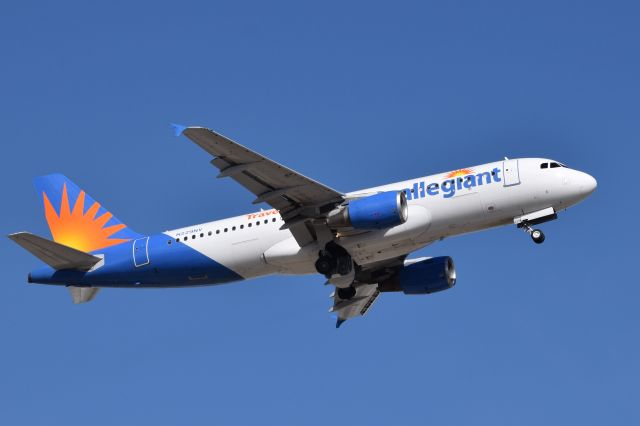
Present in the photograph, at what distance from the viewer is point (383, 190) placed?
46.4 meters

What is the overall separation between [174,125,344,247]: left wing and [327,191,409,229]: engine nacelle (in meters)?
0.99

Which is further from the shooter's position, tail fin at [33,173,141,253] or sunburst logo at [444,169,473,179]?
tail fin at [33,173,141,253]

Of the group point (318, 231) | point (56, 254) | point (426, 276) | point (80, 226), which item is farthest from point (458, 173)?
point (80, 226)

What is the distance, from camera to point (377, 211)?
145ft

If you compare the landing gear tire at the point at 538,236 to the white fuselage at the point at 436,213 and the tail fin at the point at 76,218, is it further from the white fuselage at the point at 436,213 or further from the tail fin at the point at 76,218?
the tail fin at the point at 76,218

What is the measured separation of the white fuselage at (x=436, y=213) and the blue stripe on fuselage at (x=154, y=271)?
819mm

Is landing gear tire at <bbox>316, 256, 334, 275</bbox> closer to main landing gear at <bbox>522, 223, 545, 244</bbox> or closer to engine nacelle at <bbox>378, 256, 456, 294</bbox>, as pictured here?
engine nacelle at <bbox>378, 256, 456, 294</bbox>

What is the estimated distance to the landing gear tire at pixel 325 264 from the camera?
46.4m

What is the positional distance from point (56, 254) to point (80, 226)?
4.18 metres

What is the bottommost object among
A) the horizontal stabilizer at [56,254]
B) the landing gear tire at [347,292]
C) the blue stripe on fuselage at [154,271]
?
the landing gear tire at [347,292]

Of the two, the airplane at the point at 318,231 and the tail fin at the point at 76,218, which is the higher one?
the tail fin at the point at 76,218

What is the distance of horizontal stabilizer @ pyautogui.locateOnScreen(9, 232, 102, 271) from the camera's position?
46375mm

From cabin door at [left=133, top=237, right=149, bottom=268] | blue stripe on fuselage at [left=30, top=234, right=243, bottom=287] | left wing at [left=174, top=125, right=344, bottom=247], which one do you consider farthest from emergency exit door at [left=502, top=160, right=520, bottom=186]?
cabin door at [left=133, top=237, right=149, bottom=268]

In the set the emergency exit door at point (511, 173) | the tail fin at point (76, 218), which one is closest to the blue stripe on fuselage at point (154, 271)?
the tail fin at point (76, 218)
